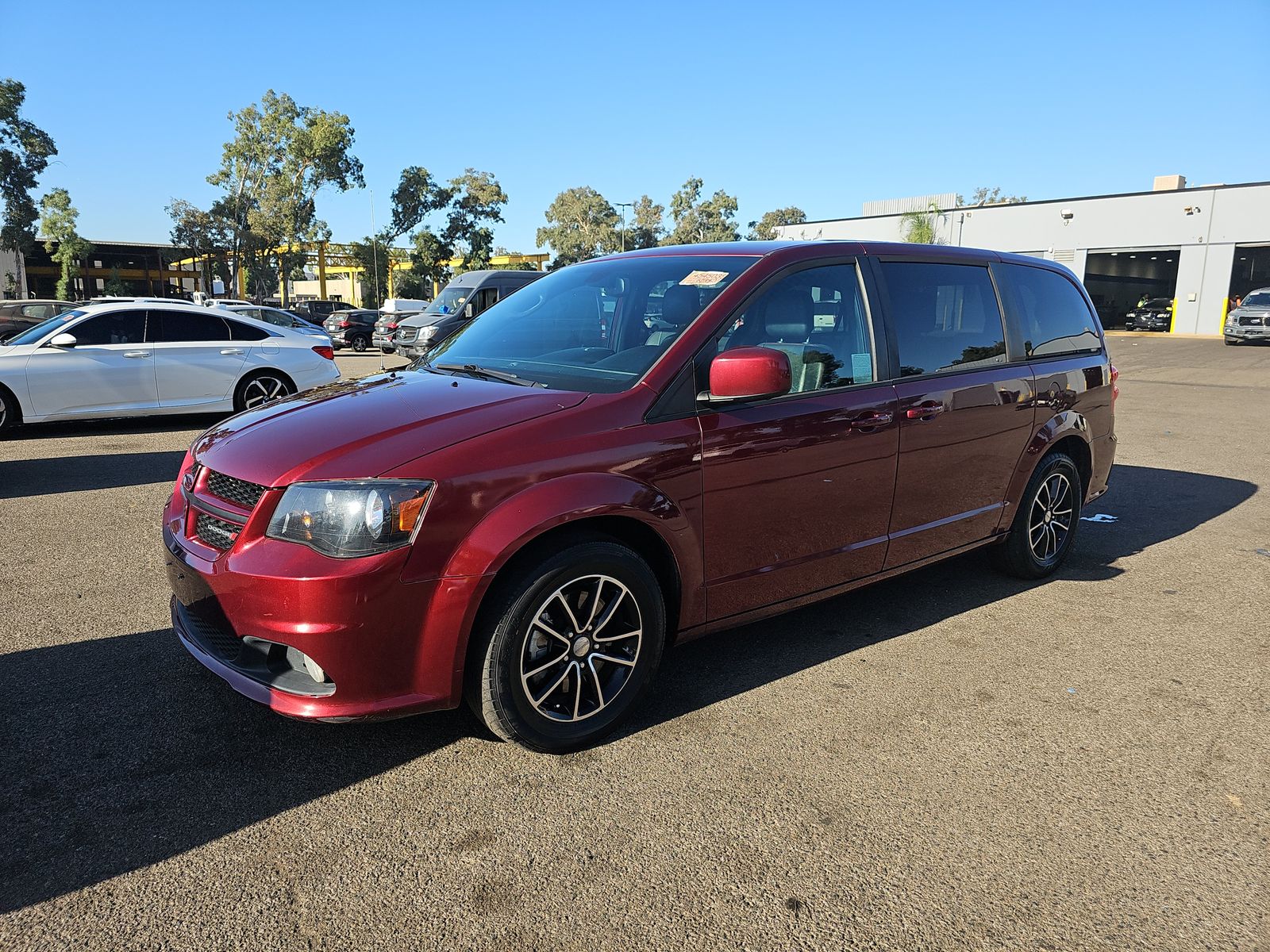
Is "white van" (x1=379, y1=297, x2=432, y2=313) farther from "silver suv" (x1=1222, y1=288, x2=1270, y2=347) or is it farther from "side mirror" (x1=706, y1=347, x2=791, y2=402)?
"silver suv" (x1=1222, y1=288, x2=1270, y2=347)


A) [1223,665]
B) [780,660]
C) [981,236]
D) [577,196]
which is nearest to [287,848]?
[780,660]

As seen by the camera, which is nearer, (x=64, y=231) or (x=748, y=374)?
(x=748, y=374)

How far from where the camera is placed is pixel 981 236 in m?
50.4

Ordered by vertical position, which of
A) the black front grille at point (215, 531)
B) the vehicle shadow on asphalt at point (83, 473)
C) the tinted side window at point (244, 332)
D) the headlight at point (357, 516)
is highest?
the tinted side window at point (244, 332)

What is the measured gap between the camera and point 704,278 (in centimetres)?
380

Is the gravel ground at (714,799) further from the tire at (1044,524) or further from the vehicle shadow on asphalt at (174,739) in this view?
the tire at (1044,524)

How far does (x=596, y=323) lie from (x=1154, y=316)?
47.4 meters

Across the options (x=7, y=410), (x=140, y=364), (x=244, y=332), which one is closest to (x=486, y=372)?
(x=140, y=364)

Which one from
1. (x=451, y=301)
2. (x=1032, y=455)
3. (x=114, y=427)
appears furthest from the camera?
(x=451, y=301)

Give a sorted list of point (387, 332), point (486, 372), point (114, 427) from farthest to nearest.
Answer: point (387, 332) < point (114, 427) < point (486, 372)

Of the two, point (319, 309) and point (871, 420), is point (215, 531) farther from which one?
point (319, 309)

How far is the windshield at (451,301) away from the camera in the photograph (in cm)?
1927

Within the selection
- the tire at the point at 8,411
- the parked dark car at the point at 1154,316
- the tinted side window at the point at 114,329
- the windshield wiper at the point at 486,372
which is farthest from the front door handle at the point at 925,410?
the parked dark car at the point at 1154,316

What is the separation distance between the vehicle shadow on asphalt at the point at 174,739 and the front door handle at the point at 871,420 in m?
1.08
